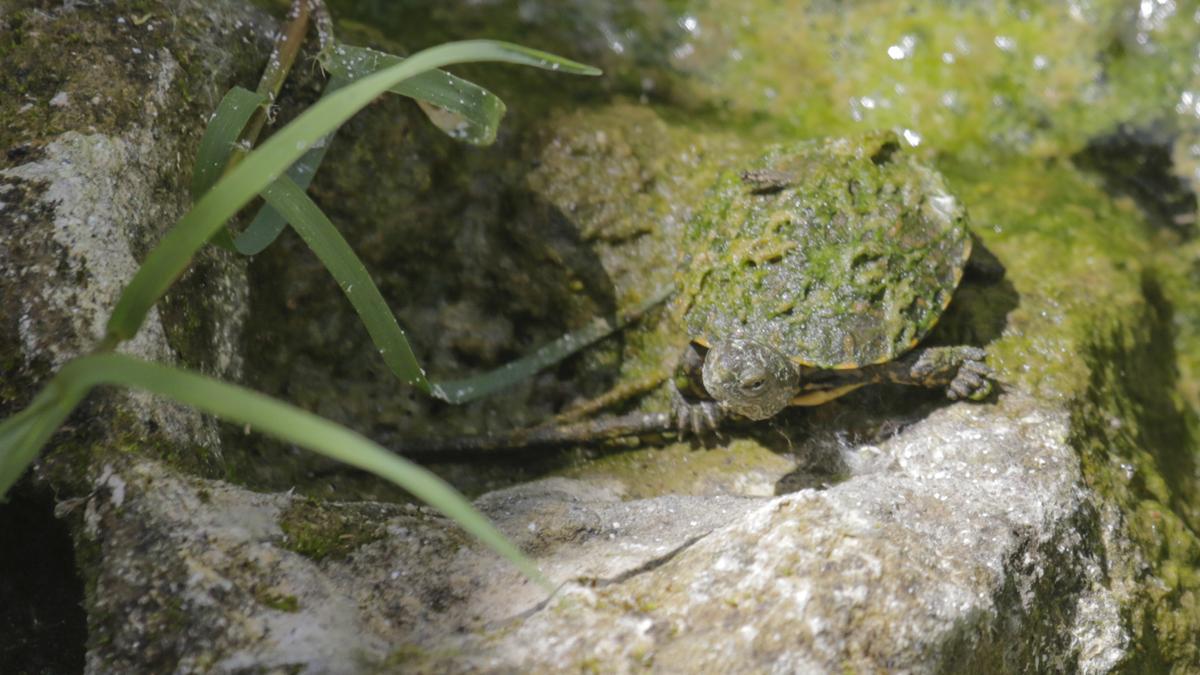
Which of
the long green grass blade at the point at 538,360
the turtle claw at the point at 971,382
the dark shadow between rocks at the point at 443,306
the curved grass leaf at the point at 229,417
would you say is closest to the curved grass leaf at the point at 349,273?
the long green grass blade at the point at 538,360

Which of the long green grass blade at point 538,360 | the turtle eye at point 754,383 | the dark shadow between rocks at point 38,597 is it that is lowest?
the dark shadow between rocks at point 38,597

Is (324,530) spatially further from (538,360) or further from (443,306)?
(443,306)

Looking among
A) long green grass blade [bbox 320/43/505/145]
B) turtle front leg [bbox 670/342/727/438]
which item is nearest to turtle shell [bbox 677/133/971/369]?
turtle front leg [bbox 670/342/727/438]

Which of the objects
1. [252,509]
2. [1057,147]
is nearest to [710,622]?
[252,509]

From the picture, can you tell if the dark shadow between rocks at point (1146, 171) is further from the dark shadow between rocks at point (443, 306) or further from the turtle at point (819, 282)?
the dark shadow between rocks at point (443, 306)

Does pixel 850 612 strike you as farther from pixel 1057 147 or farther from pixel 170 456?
pixel 1057 147

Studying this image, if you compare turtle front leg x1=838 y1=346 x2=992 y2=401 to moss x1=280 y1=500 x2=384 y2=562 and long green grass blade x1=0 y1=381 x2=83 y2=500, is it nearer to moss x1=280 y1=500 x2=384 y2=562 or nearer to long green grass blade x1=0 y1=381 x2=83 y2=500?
moss x1=280 y1=500 x2=384 y2=562

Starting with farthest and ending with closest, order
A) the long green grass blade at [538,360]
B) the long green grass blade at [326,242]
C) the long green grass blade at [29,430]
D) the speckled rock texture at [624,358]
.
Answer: the long green grass blade at [538,360]
the long green grass blade at [326,242]
the speckled rock texture at [624,358]
the long green grass blade at [29,430]
